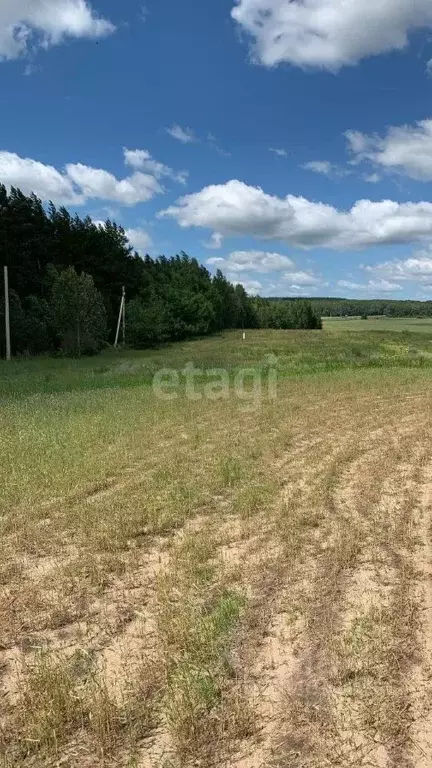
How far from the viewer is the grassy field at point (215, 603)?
9.18 feet

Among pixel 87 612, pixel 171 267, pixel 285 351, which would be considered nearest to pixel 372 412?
pixel 87 612

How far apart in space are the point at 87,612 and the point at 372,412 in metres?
11.0

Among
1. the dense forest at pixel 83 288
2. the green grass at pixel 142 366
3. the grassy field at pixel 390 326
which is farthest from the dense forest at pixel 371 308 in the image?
the green grass at pixel 142 366

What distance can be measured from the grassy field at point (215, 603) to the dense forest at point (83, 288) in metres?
27.3

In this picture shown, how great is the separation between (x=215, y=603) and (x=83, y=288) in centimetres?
3402

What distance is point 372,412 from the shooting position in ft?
45.4

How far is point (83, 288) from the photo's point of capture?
3597 centimetres

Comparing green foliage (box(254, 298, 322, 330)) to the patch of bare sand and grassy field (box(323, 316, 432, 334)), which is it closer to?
grassy field (box(323, 316, 432, 334))

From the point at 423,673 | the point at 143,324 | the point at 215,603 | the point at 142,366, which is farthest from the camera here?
the point at 143,324

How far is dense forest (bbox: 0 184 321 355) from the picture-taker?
36344 millimetres

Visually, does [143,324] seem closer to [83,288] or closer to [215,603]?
[83,288]

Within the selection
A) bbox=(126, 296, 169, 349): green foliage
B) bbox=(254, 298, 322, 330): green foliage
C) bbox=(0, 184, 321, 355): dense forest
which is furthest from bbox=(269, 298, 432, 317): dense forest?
bbox=(126, 296, 169, 349): green foliage

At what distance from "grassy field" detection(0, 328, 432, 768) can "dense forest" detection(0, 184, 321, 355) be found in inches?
1074

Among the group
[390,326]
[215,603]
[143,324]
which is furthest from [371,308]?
[215,603]
